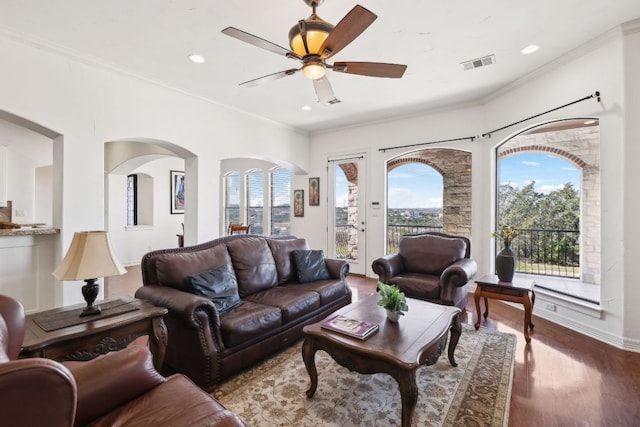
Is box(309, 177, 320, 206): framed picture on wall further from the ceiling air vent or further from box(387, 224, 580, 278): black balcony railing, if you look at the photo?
the ceiling air vent

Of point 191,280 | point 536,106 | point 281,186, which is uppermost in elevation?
point 536,106

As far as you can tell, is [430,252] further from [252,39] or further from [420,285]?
[252,39]

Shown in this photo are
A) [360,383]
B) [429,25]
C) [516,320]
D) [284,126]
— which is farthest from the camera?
[284,126]

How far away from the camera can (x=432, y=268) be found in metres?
3.77

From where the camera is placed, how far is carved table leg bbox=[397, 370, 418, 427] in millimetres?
1598

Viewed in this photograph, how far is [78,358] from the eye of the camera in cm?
167

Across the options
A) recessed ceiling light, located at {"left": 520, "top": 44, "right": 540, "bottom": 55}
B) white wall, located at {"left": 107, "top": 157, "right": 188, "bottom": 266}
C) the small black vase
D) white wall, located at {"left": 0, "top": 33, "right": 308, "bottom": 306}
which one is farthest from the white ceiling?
white wall, located at {"left": 107, "top": 157, "right": 188, "bottom": 266}

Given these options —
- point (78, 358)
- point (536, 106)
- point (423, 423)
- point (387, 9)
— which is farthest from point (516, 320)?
point (78, 358)

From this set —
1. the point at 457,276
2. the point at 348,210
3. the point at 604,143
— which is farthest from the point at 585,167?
the point at 348,210

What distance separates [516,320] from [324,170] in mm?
4128

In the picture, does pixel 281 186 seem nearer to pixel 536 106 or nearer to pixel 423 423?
pixel 536 106

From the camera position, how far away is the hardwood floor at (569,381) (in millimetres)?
1840

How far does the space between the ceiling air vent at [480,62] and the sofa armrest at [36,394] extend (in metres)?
4.03

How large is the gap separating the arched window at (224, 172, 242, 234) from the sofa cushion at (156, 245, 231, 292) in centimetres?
551
